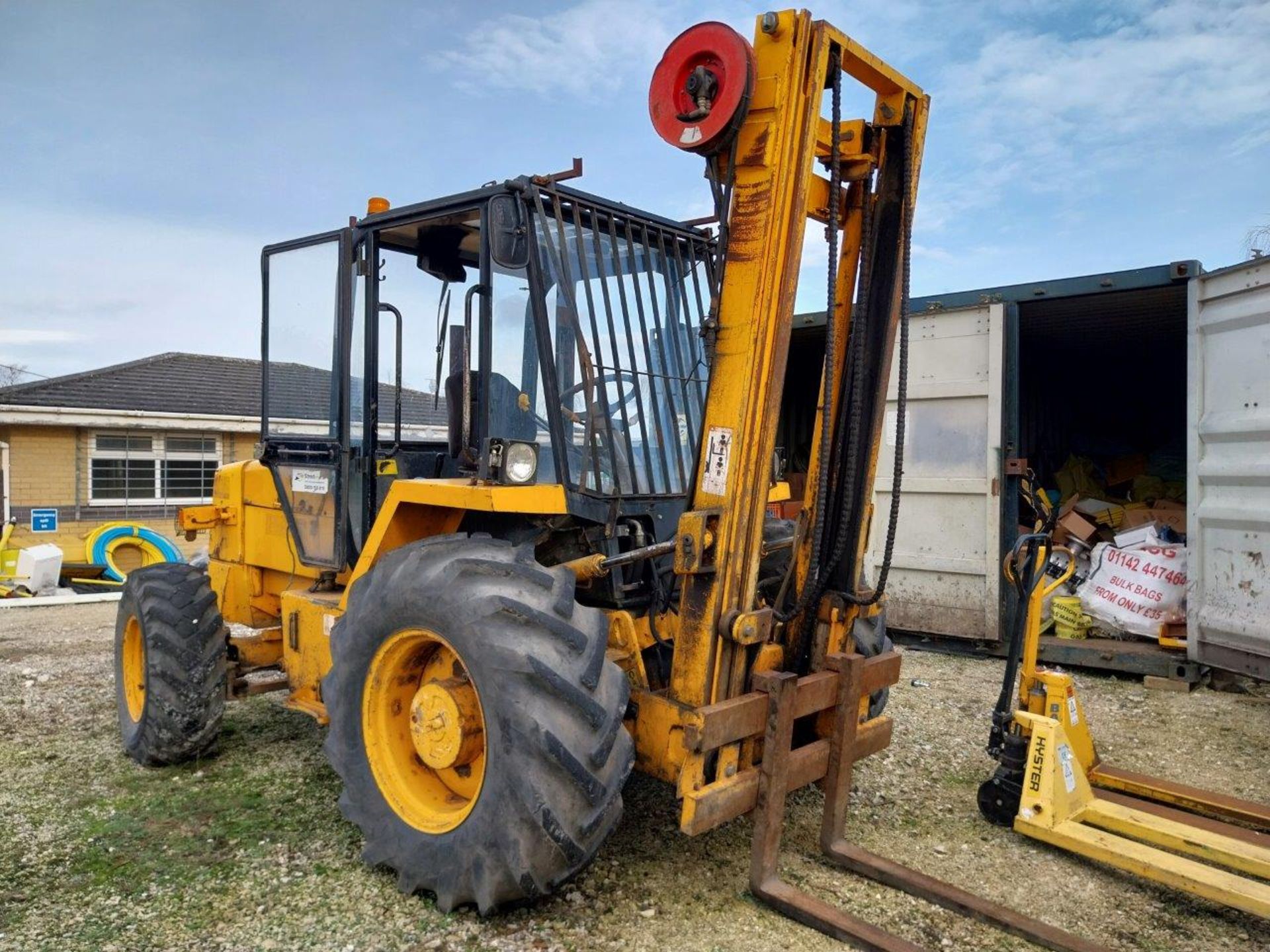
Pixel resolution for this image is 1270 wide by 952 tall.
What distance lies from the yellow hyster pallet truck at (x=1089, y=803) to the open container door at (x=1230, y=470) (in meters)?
2.32

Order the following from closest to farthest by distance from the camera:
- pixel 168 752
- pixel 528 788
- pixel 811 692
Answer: pixel 528 788, pixel 811 692, pixel 168 752

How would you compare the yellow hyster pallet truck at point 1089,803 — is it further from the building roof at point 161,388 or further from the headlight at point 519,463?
the building roof at point 161,388

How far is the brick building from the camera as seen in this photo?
49.8 ft

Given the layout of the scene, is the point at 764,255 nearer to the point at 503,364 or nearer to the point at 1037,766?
the point at 503,364

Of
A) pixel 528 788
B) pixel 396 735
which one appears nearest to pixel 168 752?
pixel 396 735

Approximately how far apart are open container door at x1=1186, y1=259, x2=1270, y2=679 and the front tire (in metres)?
4.71

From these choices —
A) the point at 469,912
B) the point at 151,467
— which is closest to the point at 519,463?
the point at 469,912

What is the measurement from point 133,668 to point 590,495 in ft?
10.4

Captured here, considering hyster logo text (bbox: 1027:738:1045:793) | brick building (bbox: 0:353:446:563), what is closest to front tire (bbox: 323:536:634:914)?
hyster logo text (bbox: 1027:738:1045:793)

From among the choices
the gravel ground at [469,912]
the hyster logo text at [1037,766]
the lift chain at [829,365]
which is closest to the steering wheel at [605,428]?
the lift chain at [829,365]

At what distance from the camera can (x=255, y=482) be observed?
16.4 feet

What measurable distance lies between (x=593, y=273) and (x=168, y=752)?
122 inches

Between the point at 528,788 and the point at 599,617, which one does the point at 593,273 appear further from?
the point at 528,788

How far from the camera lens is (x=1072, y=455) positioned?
9836mm
